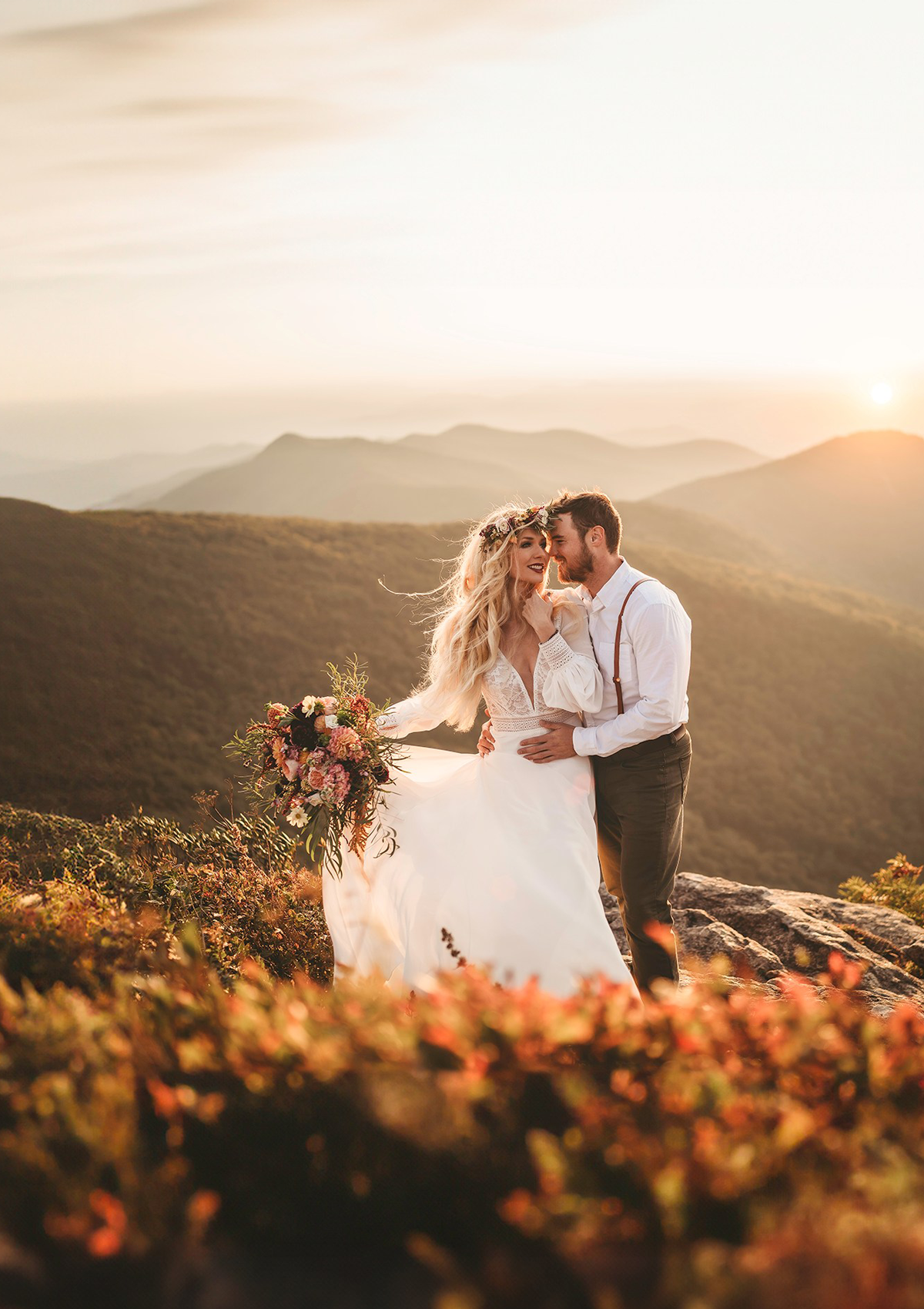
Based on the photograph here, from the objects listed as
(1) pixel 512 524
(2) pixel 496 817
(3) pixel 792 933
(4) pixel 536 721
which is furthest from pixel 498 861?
(3) pixel 792 933

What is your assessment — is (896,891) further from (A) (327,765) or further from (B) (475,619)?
(A) (327,765)

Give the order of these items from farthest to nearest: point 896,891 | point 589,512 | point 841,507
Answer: point 841,507, point 896,891, point 589,512

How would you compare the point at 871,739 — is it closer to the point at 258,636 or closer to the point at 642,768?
the point at 258,636

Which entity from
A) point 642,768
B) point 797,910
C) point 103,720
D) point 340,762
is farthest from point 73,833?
point 103,720

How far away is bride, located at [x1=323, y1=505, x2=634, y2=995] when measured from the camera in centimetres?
493

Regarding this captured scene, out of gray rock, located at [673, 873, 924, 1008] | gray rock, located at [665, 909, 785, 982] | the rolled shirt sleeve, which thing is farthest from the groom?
gray rock, located at [673, 873, 924, 1008]

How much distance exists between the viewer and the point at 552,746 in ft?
17.7

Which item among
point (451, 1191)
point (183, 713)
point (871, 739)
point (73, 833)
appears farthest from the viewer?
point (871, 739)

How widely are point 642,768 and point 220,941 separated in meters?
3.12

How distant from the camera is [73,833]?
9.11m

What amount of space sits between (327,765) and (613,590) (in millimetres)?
2253

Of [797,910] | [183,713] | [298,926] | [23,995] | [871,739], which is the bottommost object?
[871,739]

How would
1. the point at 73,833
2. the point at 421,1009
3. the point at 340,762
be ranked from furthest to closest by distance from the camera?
1. the point at 73,833
2. the point at 340,762
3. the point at 421,1009

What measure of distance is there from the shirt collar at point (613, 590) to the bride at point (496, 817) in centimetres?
17
